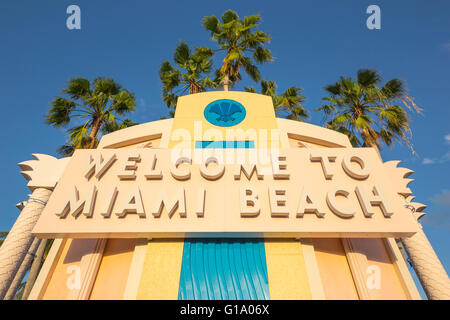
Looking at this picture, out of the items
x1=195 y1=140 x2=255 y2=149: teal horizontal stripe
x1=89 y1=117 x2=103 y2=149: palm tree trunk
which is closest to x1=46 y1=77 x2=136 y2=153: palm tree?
x1=89 y1=117 x2=103 y2=149: palm tree trunk

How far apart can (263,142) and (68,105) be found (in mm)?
9152

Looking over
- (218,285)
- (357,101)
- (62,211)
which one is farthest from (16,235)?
(357,101)

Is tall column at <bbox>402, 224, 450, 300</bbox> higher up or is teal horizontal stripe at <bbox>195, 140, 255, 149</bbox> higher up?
teal horizontal stripe at <bbox>195, 140, 255, 149</bbox>

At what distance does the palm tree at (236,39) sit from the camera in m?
13.2

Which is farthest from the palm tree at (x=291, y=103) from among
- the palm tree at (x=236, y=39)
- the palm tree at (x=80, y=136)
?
the palm tree at (x=80, y=136)

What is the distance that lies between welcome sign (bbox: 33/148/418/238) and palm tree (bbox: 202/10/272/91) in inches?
335

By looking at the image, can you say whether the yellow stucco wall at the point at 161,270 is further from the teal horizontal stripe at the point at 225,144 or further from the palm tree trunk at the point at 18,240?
the palm tree trunk at the point at 18,240

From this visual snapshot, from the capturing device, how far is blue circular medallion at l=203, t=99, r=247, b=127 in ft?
24.9

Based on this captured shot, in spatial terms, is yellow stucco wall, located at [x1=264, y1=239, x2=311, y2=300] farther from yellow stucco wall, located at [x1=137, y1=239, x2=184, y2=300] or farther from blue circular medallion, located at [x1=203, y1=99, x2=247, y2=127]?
blue circular medallion, located at [x1=203, y1=99, x2=247, y2=127]

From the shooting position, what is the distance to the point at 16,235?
5.91m

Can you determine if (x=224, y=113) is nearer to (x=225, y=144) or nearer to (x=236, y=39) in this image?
(x=225, y=144)

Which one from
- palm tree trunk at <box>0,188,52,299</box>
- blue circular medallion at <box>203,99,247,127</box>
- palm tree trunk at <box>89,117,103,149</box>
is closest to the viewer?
palm tree trunk at <box>0,188,52,299</box>

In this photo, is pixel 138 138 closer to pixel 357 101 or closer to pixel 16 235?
pixel 16 235
